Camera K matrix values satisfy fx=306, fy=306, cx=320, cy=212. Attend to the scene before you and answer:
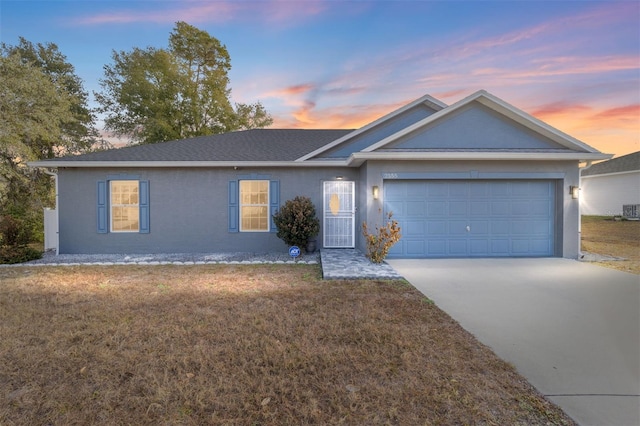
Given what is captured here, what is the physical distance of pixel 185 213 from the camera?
32.6ft

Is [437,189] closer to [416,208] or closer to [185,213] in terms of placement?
[416,208]

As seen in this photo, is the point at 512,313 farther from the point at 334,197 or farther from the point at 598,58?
the point at 598,58

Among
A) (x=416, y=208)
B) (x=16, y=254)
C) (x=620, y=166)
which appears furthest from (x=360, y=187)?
(x=620, y=166)

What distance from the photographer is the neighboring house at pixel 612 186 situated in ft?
69.8

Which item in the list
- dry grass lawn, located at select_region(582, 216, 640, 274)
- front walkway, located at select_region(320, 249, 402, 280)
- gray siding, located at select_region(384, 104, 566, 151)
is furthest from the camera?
gray siding, located at select_region(384, 104, 566, 151)

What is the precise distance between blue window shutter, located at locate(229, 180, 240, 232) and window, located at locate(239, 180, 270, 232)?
0.71ft

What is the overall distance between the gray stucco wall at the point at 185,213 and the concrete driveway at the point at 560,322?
14.5 ft

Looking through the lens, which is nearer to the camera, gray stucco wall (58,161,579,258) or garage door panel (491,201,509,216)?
garage door panel (491,201,509,216)

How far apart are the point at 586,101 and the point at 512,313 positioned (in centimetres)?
1076

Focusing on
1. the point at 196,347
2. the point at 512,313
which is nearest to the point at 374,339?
the point at 196,347

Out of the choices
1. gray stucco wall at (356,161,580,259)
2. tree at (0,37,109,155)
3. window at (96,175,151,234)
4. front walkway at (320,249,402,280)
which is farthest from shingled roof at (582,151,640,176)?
tree at (0,37,109,155)

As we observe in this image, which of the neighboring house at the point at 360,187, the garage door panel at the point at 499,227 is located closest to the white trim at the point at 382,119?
the neighboring house at the point at 360,187

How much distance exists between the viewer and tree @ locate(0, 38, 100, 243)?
11.5 m

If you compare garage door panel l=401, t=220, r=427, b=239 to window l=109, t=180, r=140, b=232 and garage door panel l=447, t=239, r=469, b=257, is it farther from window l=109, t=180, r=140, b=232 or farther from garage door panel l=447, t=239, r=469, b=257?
window l=109, t=180, r=140, b=232
